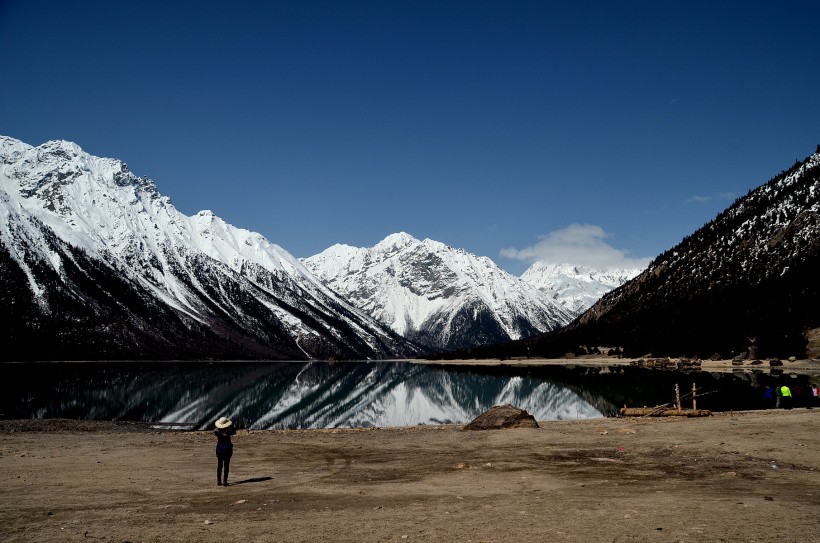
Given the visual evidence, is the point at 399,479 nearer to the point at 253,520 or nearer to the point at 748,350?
the point at 253,520

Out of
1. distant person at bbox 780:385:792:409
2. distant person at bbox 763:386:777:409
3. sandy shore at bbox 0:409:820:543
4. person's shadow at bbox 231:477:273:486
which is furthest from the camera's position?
distant person at bbox 763:386:777:409

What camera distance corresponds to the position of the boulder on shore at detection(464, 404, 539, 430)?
4312 centimetres

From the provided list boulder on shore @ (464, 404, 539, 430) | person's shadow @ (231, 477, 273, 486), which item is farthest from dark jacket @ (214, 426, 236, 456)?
boulder on shore @ (464, 404, 539, 430)

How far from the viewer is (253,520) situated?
17.0m

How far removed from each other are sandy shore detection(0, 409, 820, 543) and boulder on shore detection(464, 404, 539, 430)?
4763mm

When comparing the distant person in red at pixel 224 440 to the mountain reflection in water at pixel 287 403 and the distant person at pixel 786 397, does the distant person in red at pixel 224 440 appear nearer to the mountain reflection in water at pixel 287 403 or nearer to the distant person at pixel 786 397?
the mountain reflection in water at pixel 287 403

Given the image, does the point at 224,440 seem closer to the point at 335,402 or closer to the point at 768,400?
the point at 768,400

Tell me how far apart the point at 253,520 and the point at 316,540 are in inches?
123

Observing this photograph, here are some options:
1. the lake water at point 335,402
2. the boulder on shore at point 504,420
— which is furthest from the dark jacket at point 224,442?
the lake water at point 335,402

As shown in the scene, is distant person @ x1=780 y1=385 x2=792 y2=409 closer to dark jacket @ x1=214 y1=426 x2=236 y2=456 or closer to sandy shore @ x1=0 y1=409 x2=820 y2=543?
sandy shore @ x1=0 y1=409 x2=820 y2=543

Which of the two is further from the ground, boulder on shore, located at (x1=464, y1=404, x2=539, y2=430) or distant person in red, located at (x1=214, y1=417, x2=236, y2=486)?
distant person in red, located at (x1=214, y1=417, x2=236, y2=486)

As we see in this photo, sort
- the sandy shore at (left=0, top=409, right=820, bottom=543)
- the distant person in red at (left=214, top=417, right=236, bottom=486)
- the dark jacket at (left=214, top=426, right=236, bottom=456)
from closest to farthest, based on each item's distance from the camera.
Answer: the sandy shore at (left=0, top=409, right=820, bottom=543)
the distant person in red at (left=214, top=417, right=236, bottom=486)
the dark jacket at (left=214, top=426, right=236, bottom=456)

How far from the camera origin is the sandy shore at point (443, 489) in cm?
1522

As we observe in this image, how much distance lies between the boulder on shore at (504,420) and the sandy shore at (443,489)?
4.76m
